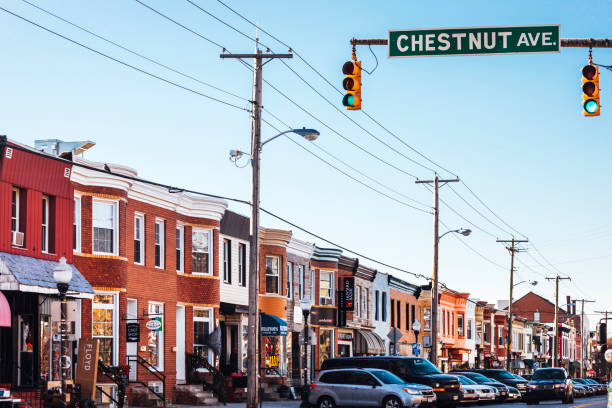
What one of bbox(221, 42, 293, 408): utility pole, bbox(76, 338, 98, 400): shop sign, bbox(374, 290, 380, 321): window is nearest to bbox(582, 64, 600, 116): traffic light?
bbox(221, 42, 293, 408): utility pole

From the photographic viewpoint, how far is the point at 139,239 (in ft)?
117

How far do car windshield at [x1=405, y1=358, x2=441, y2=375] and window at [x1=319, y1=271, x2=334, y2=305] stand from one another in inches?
708

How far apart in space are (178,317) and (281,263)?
32.5 ft

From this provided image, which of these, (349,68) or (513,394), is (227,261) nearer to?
(513,394)

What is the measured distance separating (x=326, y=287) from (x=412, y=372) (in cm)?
1941

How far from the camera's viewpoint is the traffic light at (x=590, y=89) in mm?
16484

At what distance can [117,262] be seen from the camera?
1305 inches

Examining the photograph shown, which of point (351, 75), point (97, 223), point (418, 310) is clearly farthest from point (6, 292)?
point (418, 310)

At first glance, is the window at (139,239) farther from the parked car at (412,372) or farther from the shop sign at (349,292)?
the shop sign at (349,292)

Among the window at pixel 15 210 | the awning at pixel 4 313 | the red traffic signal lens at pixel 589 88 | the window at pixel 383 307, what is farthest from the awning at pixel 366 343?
the red traffic signal lens at pixel 589 88

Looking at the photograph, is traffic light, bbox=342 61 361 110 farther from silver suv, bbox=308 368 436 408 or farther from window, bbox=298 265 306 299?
window, bbox=298 265 306 299

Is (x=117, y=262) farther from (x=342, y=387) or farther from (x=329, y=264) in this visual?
(x=329, y=264)

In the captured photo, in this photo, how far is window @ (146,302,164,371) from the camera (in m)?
36.0

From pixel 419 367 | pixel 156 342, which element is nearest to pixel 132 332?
pixel 156 342
